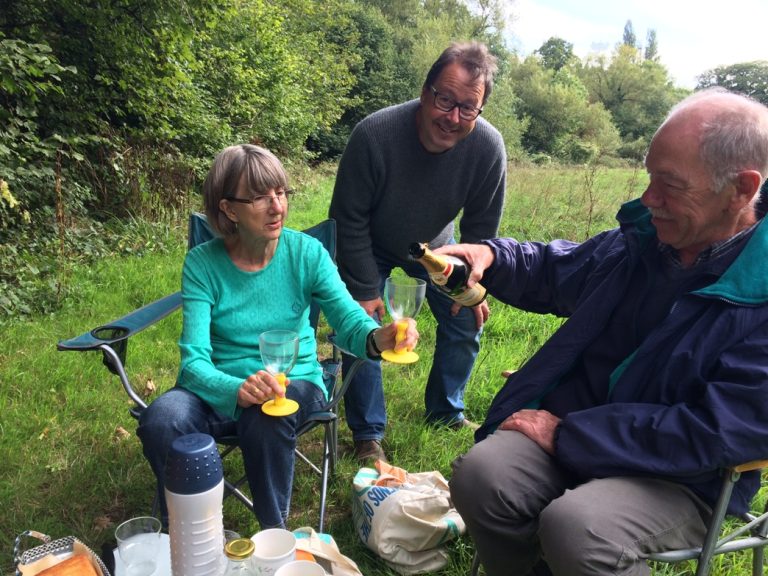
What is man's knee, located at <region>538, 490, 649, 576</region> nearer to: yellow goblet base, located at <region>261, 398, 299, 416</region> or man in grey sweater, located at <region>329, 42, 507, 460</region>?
yellow goblet base, located at <region>261, 398, 299, 416</region>

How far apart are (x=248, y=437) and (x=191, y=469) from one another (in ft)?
2.46

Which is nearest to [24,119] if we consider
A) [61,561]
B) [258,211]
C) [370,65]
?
[258,211]

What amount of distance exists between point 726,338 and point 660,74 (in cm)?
5280

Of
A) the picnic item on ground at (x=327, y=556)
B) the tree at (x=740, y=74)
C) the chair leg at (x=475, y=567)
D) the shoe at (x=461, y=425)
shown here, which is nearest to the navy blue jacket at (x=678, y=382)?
the chair leg at (x=475, y=567)

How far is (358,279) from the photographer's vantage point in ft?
9.16

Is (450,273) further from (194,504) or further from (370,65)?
(370,65)

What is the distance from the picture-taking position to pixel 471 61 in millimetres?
2404

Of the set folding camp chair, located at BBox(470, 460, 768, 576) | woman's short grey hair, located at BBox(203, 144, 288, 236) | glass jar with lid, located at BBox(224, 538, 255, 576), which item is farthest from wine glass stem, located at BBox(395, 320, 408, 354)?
folding camp chair, located at BBox(470, 460, 768, 576)

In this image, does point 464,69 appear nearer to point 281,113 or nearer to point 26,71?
point 26,71

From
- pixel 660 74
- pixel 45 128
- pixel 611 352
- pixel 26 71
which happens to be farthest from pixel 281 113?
pixel 660 74

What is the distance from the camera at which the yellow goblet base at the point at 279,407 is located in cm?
174

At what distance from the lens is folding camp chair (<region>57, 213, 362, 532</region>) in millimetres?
2031

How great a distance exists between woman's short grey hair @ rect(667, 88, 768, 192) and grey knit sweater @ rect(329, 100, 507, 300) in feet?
4.14

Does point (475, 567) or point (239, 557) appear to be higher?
point (239, 557)
